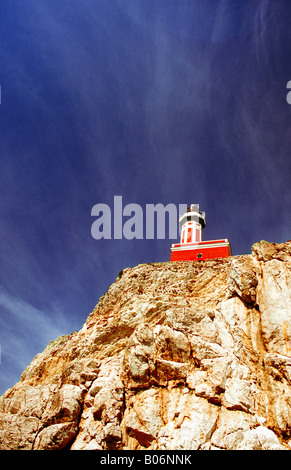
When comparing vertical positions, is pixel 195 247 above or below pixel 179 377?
above

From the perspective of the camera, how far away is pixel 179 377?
57.4ft

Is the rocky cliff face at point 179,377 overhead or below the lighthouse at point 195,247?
below

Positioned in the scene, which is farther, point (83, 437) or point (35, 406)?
point (35, 406)

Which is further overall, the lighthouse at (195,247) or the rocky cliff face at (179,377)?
the lighthouse at (195,247)

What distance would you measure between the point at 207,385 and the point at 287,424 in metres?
4.26

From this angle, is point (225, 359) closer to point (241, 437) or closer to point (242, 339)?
point (242, 339)

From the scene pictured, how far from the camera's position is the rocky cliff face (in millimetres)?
14492

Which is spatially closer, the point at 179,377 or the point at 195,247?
the point at 179,377

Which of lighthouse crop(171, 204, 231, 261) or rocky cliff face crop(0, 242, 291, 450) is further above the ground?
lighthouse crop(171, 204, 231, 261)

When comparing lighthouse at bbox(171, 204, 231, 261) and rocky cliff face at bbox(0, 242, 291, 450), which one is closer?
rocky cliff face at bbox(0, 242, 291, 450)

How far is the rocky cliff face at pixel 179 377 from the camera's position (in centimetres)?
1449
